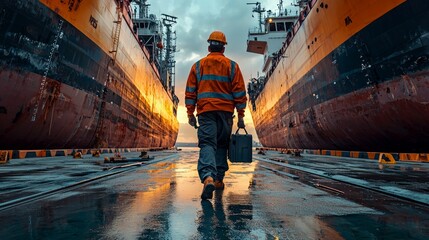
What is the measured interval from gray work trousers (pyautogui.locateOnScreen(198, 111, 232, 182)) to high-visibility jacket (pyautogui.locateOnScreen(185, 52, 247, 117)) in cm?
12

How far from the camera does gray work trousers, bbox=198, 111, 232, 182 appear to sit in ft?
11.3

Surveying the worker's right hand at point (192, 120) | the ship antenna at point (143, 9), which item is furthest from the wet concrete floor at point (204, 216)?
the ship antenna at point (143, 9)

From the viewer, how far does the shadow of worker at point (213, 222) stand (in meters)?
1.84

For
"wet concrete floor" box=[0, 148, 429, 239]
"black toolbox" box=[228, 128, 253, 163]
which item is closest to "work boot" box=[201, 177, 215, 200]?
"wet concrete floor" box=[0, 148, 429, 239]

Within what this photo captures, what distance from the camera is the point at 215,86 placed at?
3734 mm

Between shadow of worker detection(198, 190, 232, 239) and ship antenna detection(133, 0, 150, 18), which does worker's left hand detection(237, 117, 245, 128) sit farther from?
ship antenna detection(133, 0, 150, 18)

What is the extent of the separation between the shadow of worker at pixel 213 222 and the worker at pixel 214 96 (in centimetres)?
91

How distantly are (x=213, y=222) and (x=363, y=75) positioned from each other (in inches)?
431

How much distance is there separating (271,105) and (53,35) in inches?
896

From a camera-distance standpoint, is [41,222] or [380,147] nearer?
[41,222]

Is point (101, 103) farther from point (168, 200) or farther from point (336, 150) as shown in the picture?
point (168, 200)

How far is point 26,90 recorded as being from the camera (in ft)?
31.5

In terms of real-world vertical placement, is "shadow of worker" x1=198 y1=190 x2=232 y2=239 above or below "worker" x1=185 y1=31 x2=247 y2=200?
below

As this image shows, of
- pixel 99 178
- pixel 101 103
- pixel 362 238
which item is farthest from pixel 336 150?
pixel 362 238
